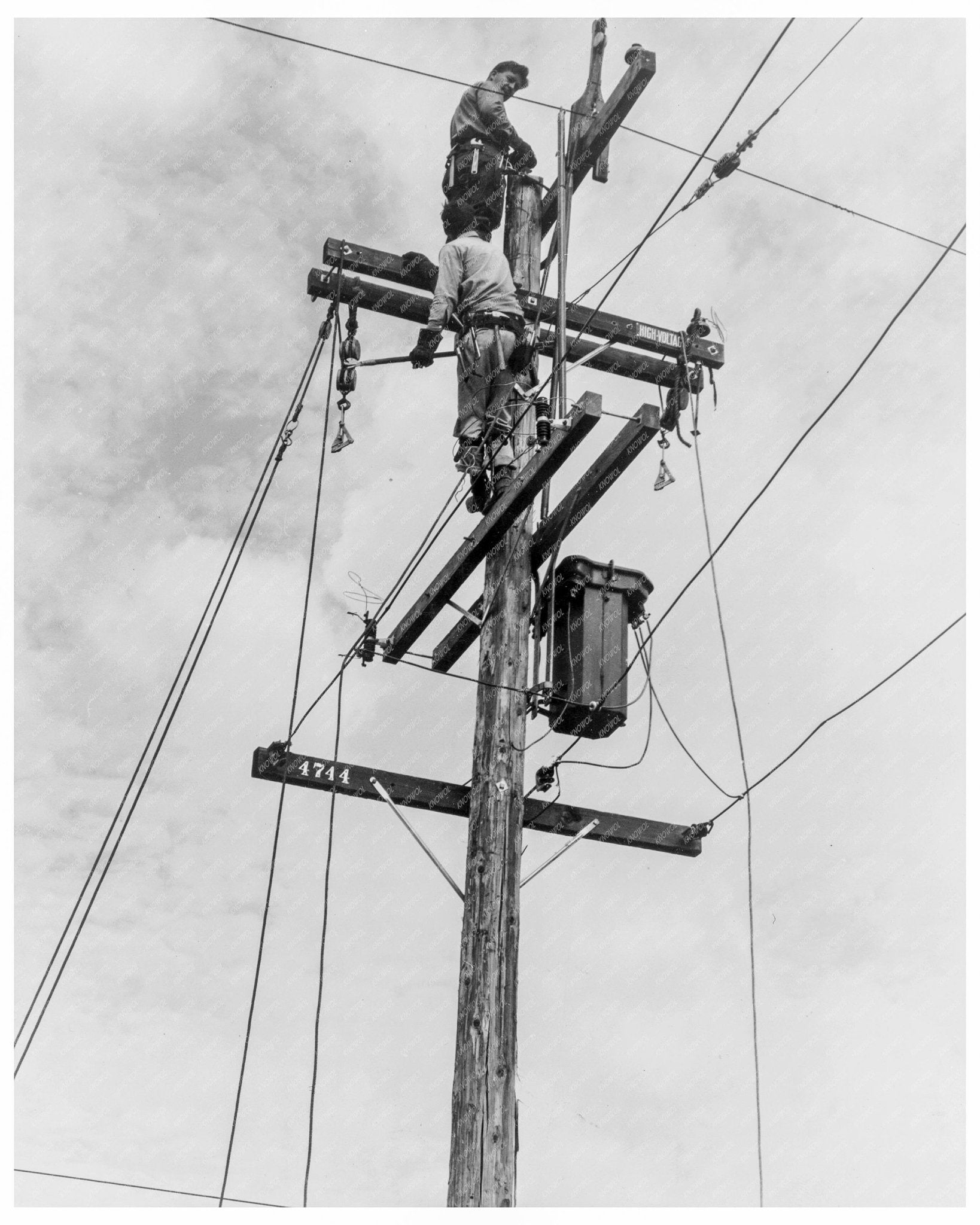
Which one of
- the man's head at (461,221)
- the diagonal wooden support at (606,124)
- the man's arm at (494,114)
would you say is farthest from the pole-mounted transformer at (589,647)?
the man's arm at (494,114)

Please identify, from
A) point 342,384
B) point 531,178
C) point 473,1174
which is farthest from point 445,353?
point 473,1174

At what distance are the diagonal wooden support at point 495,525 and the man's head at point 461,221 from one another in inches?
76.3

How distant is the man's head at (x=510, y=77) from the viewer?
29.0ft

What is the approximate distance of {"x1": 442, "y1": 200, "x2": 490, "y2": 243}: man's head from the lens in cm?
839

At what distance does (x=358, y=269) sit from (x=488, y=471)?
5.52 feet

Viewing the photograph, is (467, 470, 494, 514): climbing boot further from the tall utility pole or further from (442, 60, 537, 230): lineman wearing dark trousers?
(442, 60, 537, 230): lineman wearing dark trousers

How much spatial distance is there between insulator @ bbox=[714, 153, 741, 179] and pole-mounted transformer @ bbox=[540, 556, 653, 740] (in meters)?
2.32

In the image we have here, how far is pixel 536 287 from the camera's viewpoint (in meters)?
8.30

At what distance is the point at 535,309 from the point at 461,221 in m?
0.77

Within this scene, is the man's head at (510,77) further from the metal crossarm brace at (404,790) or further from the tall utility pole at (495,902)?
the metal crossarm brace at (404,790)

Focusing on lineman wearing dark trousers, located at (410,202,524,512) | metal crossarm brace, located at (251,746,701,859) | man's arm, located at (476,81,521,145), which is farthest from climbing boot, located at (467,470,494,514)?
man's arm, located at (476,81,521,145)

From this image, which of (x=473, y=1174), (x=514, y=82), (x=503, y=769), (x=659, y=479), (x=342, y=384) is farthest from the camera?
(x=514, y=82)

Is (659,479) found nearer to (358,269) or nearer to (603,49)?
(358,269)

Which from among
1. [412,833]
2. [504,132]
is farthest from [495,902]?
[504,132]
